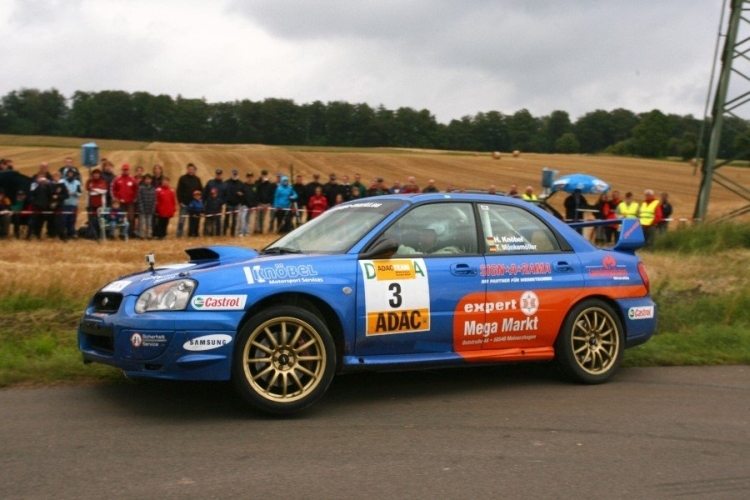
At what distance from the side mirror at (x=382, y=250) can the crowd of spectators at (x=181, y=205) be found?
36.0ft

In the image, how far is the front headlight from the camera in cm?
626

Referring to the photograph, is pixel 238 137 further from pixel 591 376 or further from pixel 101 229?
pixel 591 376

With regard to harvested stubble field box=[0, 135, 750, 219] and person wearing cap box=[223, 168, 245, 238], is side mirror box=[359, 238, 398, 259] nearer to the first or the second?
person wearing cap box=[223, 168, 245, 238]

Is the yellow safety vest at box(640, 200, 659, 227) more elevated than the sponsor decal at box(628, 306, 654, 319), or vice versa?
the yellow safety vest at box(640, 200, 659, 227)

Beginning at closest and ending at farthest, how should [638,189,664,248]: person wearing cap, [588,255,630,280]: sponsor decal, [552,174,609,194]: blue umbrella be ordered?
[588,255,630,280]: sponsor decal → [638,189,664,248]: person wearing cap → [552,174,609,194]: blue umbrella

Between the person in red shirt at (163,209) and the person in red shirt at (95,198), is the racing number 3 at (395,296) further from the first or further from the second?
the person in red shirt at (163,209)

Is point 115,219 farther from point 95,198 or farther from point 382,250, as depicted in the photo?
point 382,250

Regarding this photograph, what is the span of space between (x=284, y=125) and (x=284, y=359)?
69.3 metres

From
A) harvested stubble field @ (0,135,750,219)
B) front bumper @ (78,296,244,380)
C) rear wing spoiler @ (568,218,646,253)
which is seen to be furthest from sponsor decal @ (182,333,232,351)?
harvested stubble field @ (0,135,750,219)

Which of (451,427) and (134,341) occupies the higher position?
(134,341)

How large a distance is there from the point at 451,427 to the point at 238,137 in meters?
67.4

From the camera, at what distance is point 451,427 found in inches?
245

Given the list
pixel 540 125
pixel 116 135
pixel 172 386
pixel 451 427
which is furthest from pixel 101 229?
pixel 540 125

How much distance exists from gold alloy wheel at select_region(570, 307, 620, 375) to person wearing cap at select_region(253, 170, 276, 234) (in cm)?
1563
